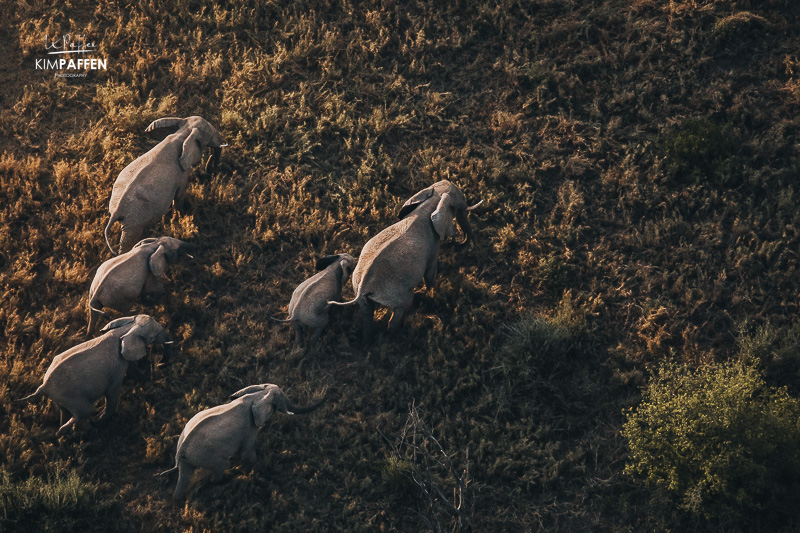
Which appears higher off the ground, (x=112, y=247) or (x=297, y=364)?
(x=112, y=247)

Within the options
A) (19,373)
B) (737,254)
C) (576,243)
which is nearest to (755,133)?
(737,254)

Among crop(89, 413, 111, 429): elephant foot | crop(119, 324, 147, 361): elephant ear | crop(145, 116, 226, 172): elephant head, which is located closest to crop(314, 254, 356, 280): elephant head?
crop(119, 324, 147, 361): elephant ear

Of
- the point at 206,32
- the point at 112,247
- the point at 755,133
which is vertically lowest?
the point at 112,247

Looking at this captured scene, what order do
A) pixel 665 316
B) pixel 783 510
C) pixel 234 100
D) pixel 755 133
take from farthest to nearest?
1. pixel 234 100
2. pixel 755 133
3. pixel 665 316
4. pixel 783 510

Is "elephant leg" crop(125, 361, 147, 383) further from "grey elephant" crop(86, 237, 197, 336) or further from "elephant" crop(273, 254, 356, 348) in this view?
"elephant" crop(273, 254, 356, 348)

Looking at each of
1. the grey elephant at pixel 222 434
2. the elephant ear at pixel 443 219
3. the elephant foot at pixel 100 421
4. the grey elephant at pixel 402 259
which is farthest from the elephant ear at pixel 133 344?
the elephant ear at pixel 443 219

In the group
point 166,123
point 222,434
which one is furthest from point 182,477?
point 166,123

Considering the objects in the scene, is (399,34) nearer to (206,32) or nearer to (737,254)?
(206,32)
